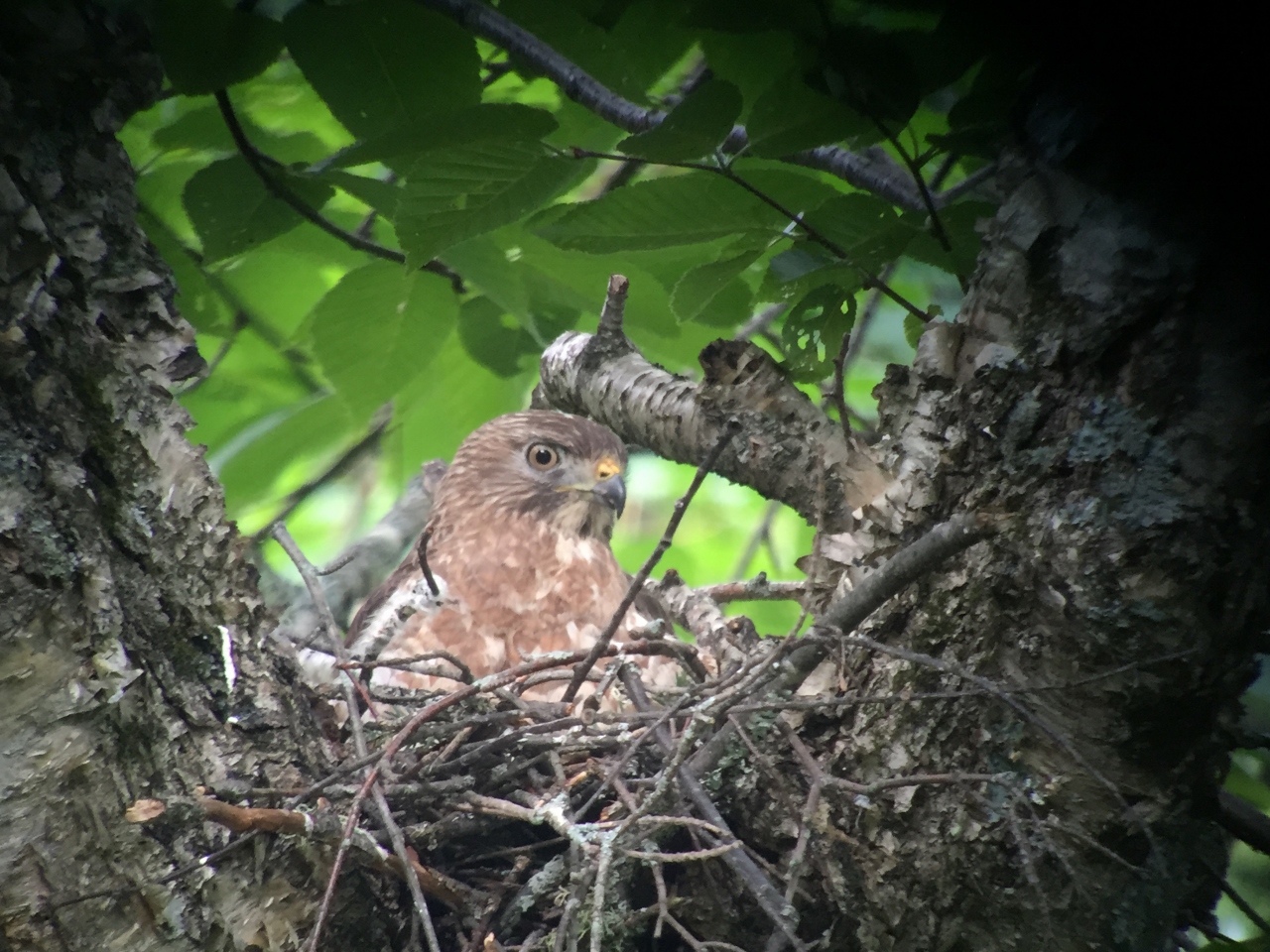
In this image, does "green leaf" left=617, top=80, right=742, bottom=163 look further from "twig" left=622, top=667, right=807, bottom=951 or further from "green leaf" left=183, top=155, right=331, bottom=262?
"twig" left=622, top=667, right=807, bottom=951

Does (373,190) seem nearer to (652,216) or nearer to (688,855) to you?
(652,216)

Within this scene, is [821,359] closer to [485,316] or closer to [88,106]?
[485,316]

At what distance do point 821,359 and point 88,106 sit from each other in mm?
1602

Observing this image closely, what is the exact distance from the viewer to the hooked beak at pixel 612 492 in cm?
410

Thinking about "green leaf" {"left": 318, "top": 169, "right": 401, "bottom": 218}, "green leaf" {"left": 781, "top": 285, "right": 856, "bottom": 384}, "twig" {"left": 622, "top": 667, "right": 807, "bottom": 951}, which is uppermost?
"green leaf" {"left": 318, "top": 169, "right": 401, "bottom": 218}

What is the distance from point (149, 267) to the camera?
1896 mm

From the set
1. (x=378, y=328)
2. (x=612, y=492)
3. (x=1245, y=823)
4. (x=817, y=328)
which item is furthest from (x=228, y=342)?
(x=1245, y=823)

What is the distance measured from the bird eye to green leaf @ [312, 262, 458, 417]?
140 centimetres

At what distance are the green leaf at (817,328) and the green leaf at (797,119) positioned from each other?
384 millimetres

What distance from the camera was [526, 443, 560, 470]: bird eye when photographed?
14.1 feet

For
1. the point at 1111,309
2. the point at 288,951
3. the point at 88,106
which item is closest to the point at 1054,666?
the point at 1111,309

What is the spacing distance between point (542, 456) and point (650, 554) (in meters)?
2.48

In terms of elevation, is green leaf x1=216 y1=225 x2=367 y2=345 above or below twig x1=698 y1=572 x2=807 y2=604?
above

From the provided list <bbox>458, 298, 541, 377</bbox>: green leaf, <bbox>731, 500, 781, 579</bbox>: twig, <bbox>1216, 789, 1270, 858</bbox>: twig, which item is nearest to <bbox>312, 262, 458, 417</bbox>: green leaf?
<bbox>458, 298, 541, 377</bbox>: green leaf
